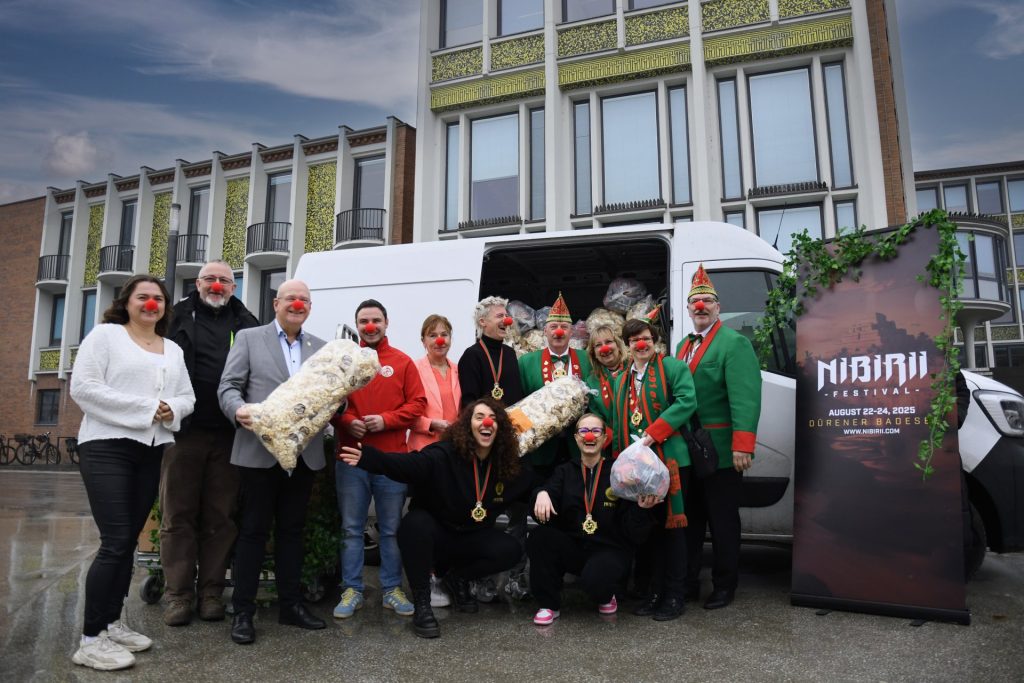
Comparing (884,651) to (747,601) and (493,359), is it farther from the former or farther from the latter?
(493,359)

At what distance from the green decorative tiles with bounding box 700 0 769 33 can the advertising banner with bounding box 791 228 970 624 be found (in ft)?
39.1

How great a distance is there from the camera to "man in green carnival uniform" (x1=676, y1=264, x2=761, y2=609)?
4547 millimetres

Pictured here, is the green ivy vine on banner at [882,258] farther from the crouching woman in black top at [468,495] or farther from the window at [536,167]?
the window at [536,167]

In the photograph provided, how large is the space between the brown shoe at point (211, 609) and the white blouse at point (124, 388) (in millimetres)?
1215

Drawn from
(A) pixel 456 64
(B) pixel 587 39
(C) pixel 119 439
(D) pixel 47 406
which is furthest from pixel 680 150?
(D) pixel 47 406

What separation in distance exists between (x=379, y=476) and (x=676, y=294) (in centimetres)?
250

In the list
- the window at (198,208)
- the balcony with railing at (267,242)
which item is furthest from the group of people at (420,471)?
the window at (198,208)

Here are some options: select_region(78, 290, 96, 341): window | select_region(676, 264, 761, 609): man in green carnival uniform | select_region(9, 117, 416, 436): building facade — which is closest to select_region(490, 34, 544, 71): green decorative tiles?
select_region(9, 117, 416, 436): building facade

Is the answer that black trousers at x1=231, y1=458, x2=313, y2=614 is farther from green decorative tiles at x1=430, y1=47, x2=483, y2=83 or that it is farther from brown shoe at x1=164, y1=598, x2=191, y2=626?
green decorative tiles at x1=430, y1=47, x2=483, y2=83

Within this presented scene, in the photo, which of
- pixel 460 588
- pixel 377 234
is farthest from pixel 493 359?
pixel 377 234

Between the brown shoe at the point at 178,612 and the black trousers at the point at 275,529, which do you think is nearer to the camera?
the black trousers at the point at 275,529

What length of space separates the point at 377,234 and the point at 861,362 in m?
16.5

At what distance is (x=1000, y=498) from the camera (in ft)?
15.6

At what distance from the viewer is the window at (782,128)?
1477cm
